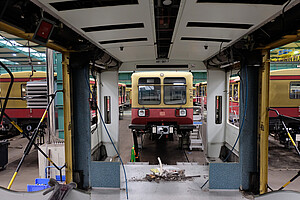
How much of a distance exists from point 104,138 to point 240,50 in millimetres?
3954

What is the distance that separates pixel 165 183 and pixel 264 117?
76.8 inches

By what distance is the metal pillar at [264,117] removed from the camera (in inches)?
114

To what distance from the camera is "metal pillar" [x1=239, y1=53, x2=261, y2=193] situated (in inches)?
119

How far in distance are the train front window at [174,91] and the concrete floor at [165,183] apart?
1.98m

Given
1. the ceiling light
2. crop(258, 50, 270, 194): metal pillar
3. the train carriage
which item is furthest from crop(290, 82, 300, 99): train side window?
the ceiling light

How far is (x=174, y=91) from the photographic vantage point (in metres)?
6.31

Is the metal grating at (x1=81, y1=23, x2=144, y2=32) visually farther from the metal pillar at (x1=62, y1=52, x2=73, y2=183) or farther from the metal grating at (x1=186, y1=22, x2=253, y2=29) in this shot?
the metal pillar at (x1=62, y1=52, x2=73, y2=183)

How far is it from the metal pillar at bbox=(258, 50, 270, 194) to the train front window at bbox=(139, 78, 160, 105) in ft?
12.0

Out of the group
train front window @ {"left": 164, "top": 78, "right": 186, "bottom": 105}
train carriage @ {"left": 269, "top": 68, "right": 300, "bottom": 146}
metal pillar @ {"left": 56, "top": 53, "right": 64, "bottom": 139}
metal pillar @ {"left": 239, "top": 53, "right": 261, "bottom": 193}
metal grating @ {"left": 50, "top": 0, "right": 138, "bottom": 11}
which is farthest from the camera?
train carriage @ {"left": 269, "top": 68, "right": 300, "bottom": 146}

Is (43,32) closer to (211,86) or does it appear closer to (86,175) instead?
(86,175)

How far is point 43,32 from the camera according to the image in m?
1.97

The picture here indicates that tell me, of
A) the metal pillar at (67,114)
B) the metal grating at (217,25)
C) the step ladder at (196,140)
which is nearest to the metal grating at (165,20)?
the metal grating at (217,25)

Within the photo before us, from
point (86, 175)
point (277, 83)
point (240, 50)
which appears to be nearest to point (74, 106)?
point (86, 175)

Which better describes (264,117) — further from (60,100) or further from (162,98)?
(60,100)
